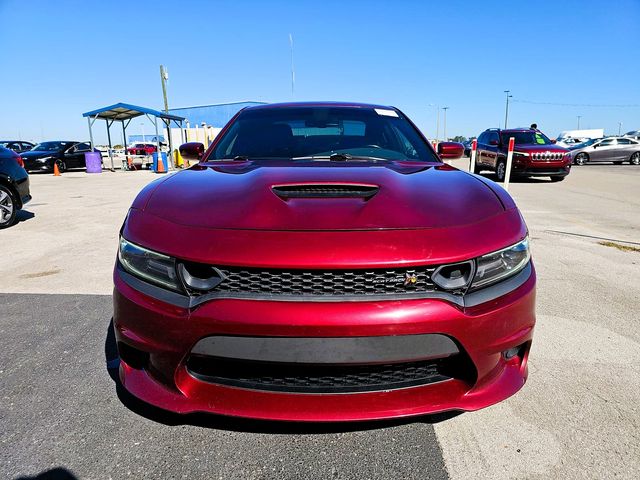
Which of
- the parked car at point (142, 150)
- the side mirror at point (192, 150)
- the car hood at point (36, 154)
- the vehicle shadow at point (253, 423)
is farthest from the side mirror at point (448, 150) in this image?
the parked car at point (142, 150)

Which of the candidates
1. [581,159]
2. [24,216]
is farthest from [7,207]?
[581,159]

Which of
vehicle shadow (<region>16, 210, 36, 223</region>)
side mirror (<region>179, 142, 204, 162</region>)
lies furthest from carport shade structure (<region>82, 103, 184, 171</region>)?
side mirror (<region>179, 142, 204, 162</region>)

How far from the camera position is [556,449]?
1.77m

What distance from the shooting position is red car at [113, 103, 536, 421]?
144 centimetres

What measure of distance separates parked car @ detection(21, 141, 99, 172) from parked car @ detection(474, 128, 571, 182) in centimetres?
1953

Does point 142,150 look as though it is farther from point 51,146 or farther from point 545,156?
point 545,156

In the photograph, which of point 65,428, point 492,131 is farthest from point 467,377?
point 492,131

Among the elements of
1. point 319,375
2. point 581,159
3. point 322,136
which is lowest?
point 581,159

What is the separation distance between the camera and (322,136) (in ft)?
9.29

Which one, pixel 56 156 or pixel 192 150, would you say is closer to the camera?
pixel 192 150

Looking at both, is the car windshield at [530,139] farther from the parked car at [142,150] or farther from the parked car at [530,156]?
the parked car at [142,150]

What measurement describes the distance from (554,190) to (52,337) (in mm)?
12415

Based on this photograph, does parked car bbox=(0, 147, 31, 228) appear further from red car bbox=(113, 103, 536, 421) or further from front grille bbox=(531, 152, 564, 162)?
front grille bbox=(531, 152, 564, 162)

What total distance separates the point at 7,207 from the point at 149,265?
6627 mm
